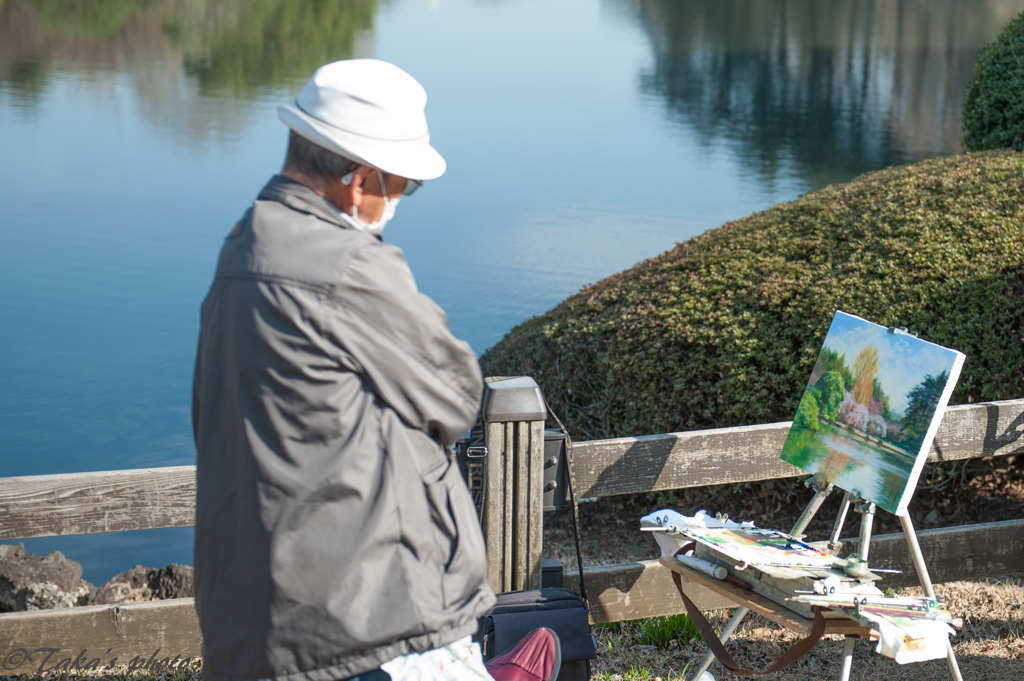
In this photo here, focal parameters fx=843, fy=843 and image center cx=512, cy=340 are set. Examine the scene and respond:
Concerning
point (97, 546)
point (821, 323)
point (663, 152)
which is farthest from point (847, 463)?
point (663, 152)

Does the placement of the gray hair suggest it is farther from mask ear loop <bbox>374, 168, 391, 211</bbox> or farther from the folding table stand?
the folding table stand

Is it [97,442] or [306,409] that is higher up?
[306,409]

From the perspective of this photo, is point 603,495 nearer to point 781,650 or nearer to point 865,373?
point 865,373

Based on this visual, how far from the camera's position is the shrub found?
19.5 feet

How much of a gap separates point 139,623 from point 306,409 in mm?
1812

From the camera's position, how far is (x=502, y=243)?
11188 millimetres

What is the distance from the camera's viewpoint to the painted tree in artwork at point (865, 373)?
2.68m

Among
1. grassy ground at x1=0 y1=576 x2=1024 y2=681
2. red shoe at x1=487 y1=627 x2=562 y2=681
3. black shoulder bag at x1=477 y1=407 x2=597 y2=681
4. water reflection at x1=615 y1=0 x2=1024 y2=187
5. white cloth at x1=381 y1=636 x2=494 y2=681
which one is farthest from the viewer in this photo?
water reflection at x1=615 y1=0 x2=1024 y2=187

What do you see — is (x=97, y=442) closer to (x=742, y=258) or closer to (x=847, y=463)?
(x=742, y=258)

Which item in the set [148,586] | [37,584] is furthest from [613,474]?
[37,584]

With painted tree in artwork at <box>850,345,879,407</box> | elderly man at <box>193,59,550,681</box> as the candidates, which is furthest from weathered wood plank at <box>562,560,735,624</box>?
elderly man at <box>193,59,550,681</box>

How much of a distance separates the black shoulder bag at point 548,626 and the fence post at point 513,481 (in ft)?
0.75

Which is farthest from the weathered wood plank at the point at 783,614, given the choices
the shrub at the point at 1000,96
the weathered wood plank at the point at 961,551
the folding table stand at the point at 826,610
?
the shrub at the point at 1000,96

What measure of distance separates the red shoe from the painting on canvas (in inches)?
44.5
